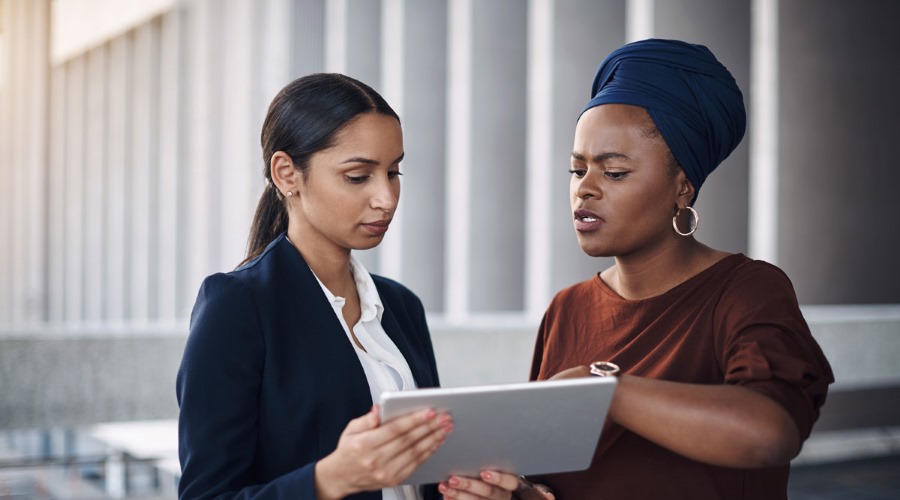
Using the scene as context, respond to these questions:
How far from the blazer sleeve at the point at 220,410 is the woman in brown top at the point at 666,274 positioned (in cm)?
61

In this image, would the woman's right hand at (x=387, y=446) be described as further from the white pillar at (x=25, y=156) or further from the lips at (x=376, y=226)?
the white pillar at (x=25, y=156)

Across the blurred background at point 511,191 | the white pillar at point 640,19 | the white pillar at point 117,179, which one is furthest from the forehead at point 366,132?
the white pillar at point 117,179

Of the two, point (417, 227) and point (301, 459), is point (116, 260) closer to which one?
point (417, 227)

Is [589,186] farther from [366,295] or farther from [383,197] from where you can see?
[366,295]

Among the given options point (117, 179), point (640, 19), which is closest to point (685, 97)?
point (640, 19)

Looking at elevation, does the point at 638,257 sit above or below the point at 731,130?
below

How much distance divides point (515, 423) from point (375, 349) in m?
0.55

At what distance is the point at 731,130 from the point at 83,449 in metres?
6.44

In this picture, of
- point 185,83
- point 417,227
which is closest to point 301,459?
point 417,227

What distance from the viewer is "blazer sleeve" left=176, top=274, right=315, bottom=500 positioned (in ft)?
5.33

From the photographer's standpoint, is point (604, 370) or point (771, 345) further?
point (604, 370)

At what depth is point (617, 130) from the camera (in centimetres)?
180

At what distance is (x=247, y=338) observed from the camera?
1.69 metres

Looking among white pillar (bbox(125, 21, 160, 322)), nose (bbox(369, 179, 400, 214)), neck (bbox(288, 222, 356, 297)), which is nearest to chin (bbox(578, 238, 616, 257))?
nose (bbox(369, 179, 400, 214))
